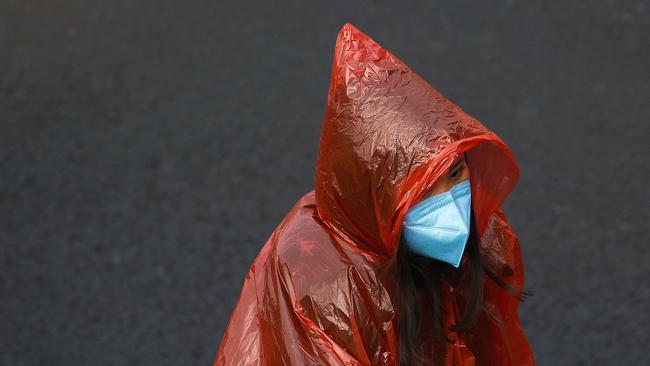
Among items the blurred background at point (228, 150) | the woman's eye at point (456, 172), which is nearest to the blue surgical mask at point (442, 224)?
the woman's eye at point (456, 172)

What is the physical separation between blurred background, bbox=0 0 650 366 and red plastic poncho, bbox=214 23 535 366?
141 cm

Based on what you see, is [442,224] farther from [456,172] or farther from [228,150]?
[228,150]

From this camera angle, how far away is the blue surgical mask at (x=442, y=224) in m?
2.27

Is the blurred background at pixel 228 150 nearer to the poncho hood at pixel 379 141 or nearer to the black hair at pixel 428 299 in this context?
the black hair at pixel 428 299

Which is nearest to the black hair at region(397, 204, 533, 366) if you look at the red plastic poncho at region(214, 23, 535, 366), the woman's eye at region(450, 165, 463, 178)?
the red plastic poncho at region(214, 23, 535, 366)

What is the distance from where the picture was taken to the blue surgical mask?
2.27m

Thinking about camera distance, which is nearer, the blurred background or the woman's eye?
the woman's eye

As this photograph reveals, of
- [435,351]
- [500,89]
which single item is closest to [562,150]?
[500,89]

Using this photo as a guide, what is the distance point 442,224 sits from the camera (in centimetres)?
227

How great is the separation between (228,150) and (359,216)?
2.45 m

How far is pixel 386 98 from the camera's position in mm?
2266

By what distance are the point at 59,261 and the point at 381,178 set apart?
2385 millimetres

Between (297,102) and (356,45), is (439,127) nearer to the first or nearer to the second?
(356,45)

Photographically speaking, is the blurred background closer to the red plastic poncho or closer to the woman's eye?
the red plastic poncho
